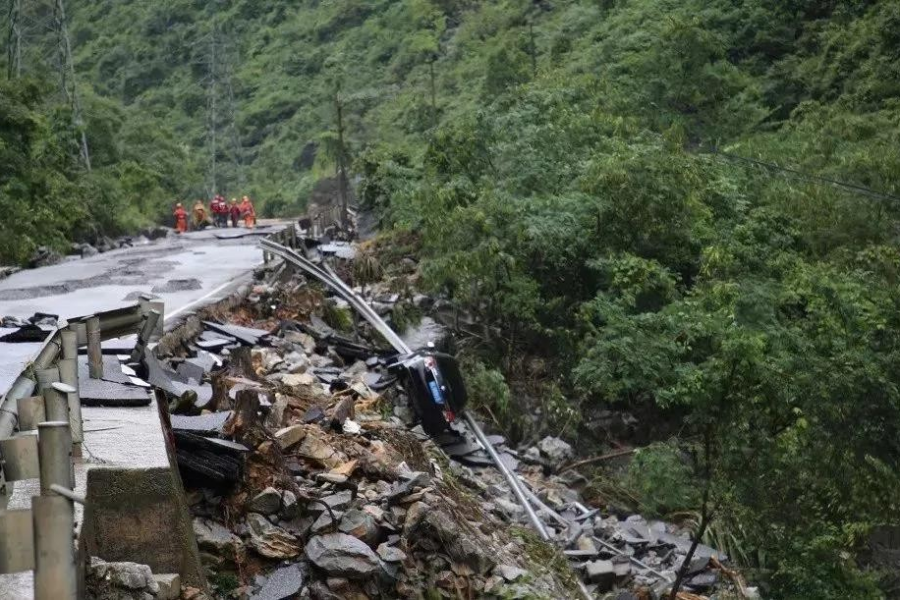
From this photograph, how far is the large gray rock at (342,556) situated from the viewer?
634cm

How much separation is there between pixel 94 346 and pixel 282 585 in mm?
2053

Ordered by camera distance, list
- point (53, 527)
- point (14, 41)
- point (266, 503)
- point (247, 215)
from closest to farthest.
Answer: point (53, 527), point (266, 503), point (247, 215), point (14, 41)

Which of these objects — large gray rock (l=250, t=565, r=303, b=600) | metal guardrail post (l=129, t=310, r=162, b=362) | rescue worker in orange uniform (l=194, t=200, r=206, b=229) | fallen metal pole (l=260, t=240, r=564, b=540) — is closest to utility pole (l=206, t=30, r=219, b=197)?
rescue worker in orange uniform (l=194, t=200, r=206, b=229)

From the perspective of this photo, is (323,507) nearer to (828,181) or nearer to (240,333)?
(240,333)

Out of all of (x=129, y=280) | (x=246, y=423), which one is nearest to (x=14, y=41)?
(x=129, y=280)

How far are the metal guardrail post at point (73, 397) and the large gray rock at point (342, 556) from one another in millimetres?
1606

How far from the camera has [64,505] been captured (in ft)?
Result: 11.4

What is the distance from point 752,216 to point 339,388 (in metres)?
11.3

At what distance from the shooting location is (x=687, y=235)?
1808 cm

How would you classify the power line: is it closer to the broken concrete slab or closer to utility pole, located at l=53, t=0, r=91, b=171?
the broken concrete slab

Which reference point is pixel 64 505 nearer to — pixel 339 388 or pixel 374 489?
pixel 374 489

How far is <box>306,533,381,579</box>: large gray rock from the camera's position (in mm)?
6344

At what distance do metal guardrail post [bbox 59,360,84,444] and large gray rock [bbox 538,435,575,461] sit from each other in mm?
9215

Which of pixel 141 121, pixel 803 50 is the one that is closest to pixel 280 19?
pixel 141 121
